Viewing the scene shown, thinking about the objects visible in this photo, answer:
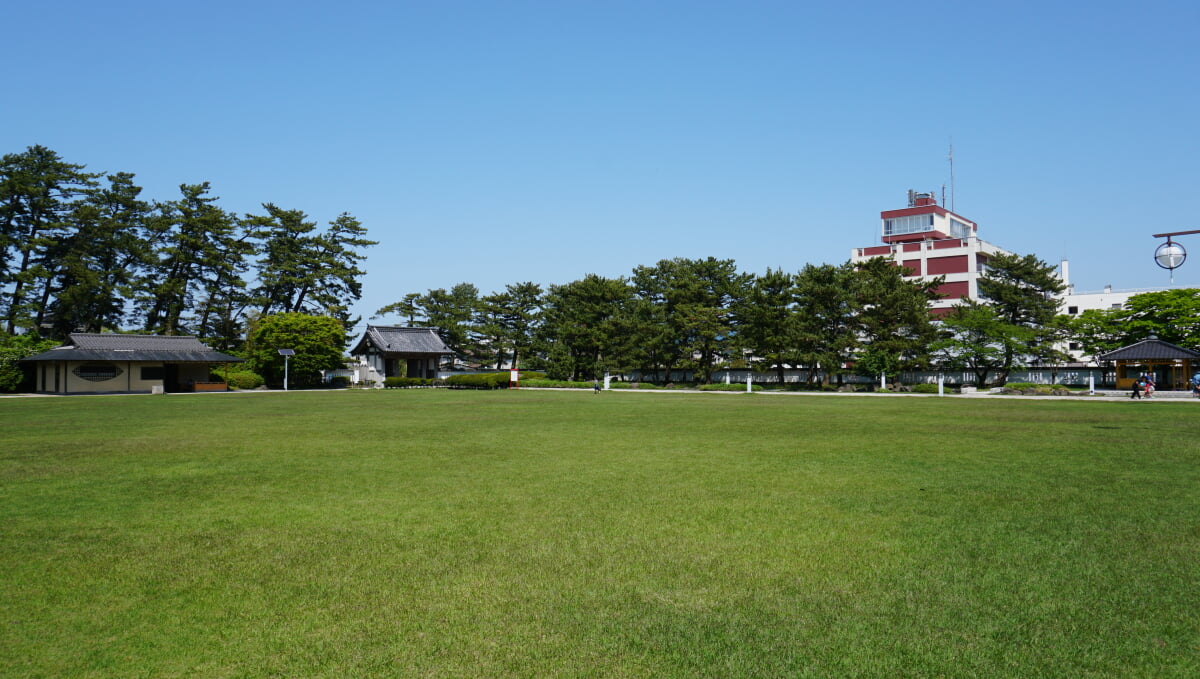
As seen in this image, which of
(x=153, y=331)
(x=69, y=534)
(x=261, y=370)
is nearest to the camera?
(x=69, y=534)

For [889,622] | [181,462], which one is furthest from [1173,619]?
A: [181,462]

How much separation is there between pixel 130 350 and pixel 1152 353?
5961cm

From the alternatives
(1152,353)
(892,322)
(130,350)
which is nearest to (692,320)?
(892,322)

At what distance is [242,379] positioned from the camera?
163 ft

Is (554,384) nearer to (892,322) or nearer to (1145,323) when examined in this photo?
(892,322)

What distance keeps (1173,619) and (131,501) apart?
31.3 ft

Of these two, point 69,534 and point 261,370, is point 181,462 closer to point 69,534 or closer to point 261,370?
point 69,534

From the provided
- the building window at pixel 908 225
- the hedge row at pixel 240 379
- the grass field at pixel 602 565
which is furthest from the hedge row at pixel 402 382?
the building window at pixel 908 225

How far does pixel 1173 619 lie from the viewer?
429 cm

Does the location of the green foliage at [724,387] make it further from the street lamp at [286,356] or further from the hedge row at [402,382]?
the street lamp at [286,356]

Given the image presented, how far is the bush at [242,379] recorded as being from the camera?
48938mm

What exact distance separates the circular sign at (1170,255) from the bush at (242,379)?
51.0 metres

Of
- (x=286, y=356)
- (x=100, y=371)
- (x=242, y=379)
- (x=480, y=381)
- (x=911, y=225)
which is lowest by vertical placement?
(x=480, y=381)

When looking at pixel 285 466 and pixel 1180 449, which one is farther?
pixel 1180 449
